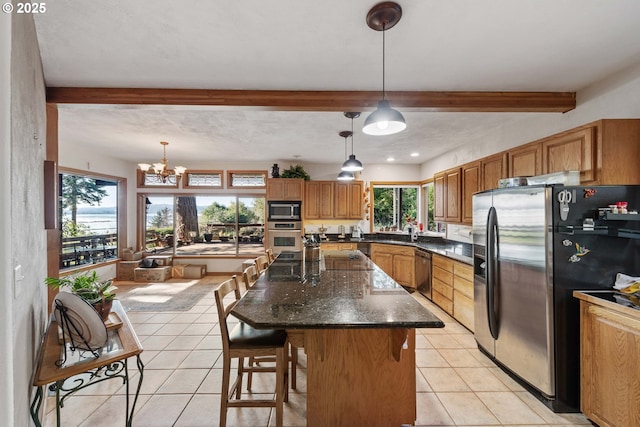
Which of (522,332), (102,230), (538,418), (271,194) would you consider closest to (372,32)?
(522,332)

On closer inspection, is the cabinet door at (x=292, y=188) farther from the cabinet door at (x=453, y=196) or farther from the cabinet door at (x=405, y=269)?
the cabinet door at (x=453, y=196)

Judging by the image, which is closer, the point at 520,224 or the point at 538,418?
the point at 538,418

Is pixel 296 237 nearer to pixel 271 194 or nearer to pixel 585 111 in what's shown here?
pixel 271 194

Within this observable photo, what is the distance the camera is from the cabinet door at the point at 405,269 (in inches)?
204

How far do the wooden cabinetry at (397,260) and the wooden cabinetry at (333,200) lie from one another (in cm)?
98

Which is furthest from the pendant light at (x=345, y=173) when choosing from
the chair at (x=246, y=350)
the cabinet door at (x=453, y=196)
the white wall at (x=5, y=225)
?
the white wall at (x=5, y=225)

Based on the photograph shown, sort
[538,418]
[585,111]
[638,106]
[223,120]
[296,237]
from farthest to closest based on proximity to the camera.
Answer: [296,237] < [223,120] < [585,111] < [638,106] < [538,418]

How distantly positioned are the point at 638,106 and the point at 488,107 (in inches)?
40.6

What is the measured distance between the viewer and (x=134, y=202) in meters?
6.40

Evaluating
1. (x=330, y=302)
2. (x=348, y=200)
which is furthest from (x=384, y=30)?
(x=348, y=200)

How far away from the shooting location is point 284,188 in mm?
6094

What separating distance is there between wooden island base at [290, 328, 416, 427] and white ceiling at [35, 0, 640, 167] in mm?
1890

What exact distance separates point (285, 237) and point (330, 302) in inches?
180

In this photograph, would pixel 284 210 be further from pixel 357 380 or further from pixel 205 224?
pixel 357 380
